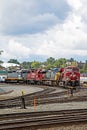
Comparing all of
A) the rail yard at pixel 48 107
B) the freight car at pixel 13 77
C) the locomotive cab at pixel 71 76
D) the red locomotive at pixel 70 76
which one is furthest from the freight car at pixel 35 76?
the locomotive cab at pixel 71 76

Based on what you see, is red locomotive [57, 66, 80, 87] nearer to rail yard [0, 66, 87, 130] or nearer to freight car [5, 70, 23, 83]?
rail yard [0, 66, 87, 130]

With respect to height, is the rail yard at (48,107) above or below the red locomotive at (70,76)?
below

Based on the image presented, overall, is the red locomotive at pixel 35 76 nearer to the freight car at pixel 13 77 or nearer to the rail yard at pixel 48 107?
the rail yard at pixel 48 107

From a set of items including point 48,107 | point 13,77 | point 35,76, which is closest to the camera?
point 48,107

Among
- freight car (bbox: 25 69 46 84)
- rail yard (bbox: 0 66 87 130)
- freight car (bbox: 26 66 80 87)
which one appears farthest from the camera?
freight car (bbox: 25 69 46 84)

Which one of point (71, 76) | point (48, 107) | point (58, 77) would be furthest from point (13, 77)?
point (48, 107)

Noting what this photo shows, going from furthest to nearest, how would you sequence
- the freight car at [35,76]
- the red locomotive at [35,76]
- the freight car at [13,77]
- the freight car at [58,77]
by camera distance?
the freight car at [13,77] → the red locomotive at [35,76] → the freight car at [35,76] → the freight car at [58,77]

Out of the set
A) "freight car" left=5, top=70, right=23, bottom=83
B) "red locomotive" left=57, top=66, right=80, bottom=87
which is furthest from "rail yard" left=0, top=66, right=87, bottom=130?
"freight car" left=5, top=70, right=23, bottom=83

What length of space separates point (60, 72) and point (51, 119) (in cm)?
3791

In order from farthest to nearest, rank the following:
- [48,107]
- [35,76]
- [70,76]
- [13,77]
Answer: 1. [13,77]
2. [35,76]
3. [70,76]
4. [48,107]

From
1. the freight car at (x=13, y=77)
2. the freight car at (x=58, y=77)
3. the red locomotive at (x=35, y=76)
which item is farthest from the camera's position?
the freight car at (x=13, y=77)

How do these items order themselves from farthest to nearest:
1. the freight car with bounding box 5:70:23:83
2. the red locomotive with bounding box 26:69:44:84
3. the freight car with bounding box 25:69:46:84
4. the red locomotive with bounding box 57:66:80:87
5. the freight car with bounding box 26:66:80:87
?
the freight car with bounding box 5:70:23:83 → the red locomotive with bounding box 26:69:44:84 → the freight car with bounding box 25:69:46:84 → the freight car with bounding box 26:66:80:87 → the red locomotive with bounding box 57:66:80:87

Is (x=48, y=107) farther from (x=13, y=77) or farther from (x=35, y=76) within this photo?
(x=13, y=77)

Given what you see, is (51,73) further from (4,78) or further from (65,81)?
(4,78)
